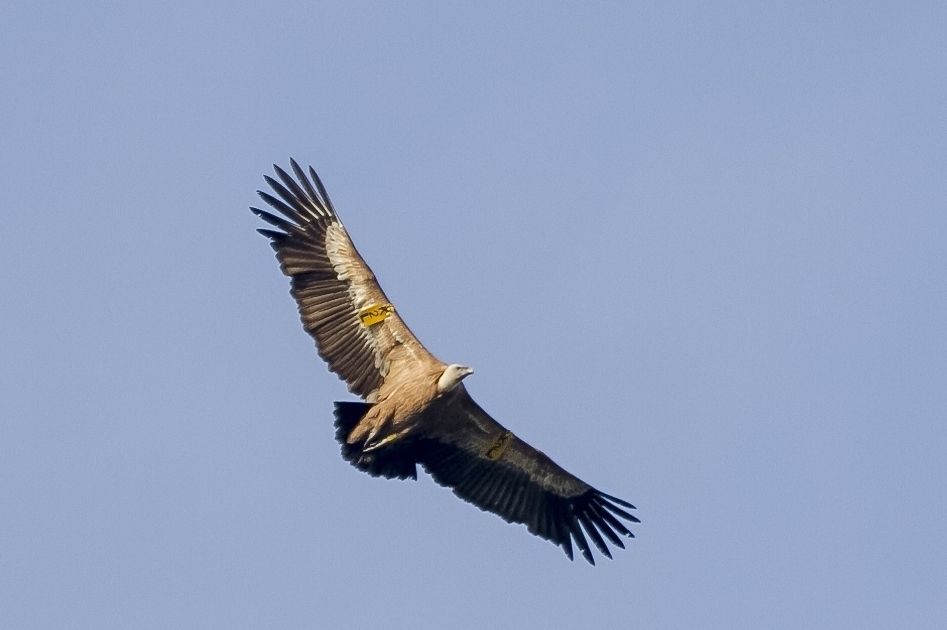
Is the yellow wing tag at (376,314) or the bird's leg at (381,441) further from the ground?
the yellow wing tag at (376,314)

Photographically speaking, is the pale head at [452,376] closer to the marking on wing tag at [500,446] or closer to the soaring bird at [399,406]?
the soaring bird at [399,406]

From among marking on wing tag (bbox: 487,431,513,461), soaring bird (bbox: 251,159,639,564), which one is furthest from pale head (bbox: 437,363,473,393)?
marking on wing tag (bbox: 487,431,513,461)

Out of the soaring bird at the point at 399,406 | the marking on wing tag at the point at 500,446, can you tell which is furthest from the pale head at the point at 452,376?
the marking on wing tag at the point at 500,446

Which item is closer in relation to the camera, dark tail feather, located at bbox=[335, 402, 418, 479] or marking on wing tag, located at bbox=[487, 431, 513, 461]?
dark tail feather, located at bbox=[335, 402, 418, 479]

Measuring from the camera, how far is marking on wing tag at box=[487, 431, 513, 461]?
21.0m

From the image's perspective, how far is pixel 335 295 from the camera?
2091cm

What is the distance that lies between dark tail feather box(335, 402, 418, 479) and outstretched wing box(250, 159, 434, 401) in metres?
0.53

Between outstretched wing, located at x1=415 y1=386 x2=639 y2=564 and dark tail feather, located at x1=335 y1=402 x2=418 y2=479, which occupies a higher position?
outstretched wing, located at x1=415 y1=386 x2=639 y2=564

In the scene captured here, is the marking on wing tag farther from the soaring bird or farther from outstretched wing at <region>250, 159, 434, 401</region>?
outstretched wing at <region>250, 159, 434, 401</region>

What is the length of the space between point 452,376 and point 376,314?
189cm

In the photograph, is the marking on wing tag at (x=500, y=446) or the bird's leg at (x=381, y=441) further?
the marking on wing tag at (x=500, y=446)

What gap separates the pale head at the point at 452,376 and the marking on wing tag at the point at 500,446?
1757mm

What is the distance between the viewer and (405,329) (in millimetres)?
20547

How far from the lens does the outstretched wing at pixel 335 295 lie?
67.4ft
